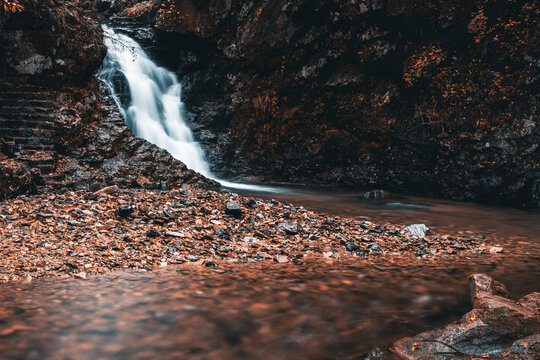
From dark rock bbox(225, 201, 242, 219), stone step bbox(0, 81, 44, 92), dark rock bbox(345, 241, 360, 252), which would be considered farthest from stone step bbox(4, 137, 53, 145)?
dark rock bbox(345, 241, 360, 252)

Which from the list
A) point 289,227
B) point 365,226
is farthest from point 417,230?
point 289,227

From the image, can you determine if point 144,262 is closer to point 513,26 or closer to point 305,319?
point 305,319

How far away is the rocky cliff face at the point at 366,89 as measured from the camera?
9883mm

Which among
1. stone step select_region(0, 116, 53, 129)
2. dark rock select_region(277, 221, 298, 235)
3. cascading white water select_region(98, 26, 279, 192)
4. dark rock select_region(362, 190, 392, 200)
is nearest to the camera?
dark rock select_region(277, 221, 298, 235)

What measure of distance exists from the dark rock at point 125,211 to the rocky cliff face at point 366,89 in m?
9.47

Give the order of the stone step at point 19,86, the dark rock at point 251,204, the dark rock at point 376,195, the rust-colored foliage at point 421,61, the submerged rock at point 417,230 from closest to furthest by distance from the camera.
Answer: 1. the submerged rock at point 417,230
2. the dark rock at point 251,204
3. the stone step at point 19,86
4. the dark rock at point 376,195
5. the rust-colored foliage at point 421,61

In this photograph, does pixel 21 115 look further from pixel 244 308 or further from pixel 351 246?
pixel 351 246

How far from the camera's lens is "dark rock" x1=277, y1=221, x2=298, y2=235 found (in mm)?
5391

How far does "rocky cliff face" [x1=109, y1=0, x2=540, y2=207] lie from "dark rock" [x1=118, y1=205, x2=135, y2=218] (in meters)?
9.47

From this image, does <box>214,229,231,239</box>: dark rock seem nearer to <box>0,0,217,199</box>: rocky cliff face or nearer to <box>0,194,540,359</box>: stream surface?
<box>0,194,540,359</box>: stream surface

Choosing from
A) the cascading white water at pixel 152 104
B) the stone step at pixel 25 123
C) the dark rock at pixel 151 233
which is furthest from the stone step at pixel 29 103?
the dark rock at pixel 151 233

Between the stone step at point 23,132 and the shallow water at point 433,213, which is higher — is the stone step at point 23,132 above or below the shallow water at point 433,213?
above

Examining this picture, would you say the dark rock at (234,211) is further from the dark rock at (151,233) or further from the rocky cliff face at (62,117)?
the rocky cliff face at (62,117)

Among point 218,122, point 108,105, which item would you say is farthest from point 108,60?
point 218,122
